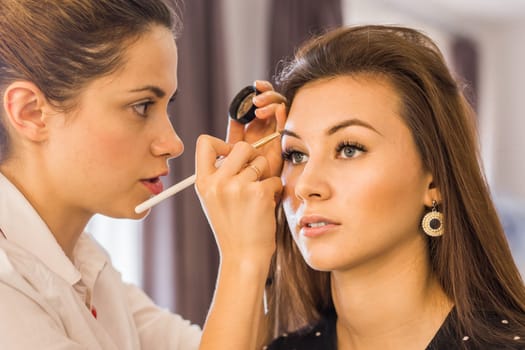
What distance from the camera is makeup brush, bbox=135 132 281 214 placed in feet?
4.09

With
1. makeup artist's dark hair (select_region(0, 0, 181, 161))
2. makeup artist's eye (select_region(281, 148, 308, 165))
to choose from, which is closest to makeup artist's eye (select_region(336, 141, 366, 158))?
makeup artist's eye (select_region(281, 148, 308, 165))

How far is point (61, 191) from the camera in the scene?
128 cm

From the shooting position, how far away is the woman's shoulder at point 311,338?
1.40 metres

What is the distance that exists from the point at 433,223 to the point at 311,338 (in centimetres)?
39

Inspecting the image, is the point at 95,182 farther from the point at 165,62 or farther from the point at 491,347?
Answer: the point at 491,347

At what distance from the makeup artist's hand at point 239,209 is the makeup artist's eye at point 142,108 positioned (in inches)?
8.2

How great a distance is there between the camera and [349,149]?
122cm

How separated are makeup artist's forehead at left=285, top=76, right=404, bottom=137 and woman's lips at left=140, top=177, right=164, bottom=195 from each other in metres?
0.31

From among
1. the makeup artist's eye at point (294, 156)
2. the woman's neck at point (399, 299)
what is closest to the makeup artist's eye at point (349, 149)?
the makeup artist's eye at point (294, 156)

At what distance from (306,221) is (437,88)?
0.36 metres

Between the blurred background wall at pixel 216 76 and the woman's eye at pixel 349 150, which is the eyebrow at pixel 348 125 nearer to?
the woman's eye at pixel 349 150

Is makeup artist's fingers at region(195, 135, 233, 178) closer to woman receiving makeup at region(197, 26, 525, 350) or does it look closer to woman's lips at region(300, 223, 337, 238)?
woman receiving makeup at region(197, 26, 525, 350)

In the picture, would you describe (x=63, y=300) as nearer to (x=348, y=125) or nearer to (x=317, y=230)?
(x=317, y=230)

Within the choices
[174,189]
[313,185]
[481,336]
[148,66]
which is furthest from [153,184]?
[481,336]
